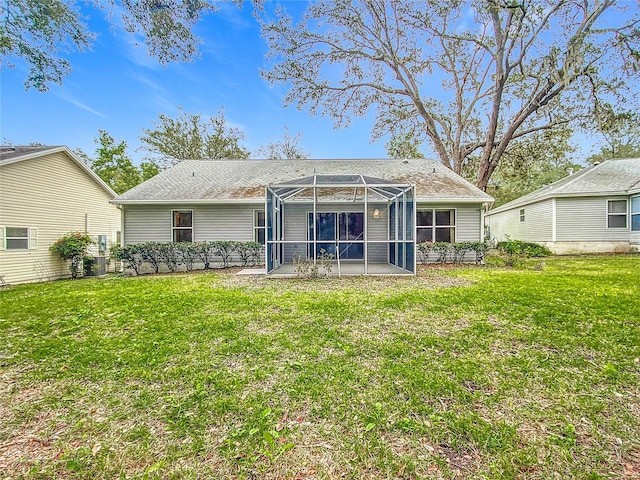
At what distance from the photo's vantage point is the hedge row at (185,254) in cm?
991

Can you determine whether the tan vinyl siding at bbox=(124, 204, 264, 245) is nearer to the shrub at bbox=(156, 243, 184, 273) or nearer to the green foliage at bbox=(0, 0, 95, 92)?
the shrub at bbox=(156, 243, 184, 273)

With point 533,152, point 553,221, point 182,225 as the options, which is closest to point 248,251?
point 182,225

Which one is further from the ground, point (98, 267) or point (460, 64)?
point (460, 64)

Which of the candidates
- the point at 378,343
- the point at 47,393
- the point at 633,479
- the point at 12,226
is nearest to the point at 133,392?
the point at 47,393

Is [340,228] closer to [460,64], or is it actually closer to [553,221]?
[553,221]

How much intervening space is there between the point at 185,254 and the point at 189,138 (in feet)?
51.4

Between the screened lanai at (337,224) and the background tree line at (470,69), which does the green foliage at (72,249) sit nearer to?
the screened lanai at (337,224)

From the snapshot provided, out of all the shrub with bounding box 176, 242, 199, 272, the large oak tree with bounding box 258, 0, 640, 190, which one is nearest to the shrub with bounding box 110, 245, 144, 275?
the shrub with bounding box 176, 242, 199, 272

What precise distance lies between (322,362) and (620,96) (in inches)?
741

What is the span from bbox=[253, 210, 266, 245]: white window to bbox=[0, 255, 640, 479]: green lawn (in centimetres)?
623

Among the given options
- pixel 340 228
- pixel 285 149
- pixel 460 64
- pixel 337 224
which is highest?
pixel 460 64

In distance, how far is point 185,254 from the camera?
10.3m

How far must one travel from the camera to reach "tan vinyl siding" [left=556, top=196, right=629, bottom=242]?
13.5 meters

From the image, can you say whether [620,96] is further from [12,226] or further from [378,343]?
[12,226]
